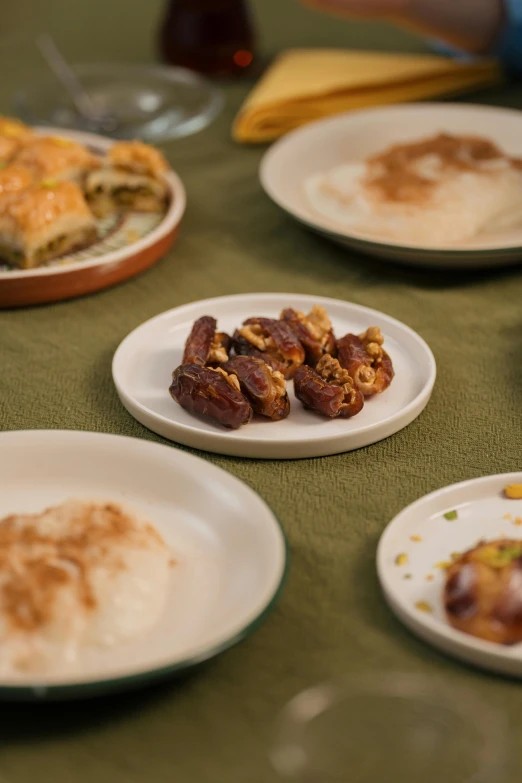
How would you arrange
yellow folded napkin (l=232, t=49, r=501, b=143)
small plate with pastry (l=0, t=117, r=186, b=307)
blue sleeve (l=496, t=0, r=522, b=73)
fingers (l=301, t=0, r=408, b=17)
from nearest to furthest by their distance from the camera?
1. small plate with pastry (l=0, t=117, r=186, b=307)
2. yellow folded napkin (l=232, t=49, r=501, b=143)
3. blue sleeve (l=496, t=0, r=522, b=73)
4. fingers (l=301, t=0, r=408, b=17)

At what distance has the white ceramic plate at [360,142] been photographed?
1.65m

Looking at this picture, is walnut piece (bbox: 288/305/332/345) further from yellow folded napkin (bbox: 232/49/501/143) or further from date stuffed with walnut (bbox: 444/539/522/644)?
yellow folded napkin (bbox: 232/49/501/143)

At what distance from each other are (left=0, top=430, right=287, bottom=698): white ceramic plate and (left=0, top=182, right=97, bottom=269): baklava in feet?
1.90

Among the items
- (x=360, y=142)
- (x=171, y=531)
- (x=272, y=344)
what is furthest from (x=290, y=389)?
(x=360, y=142)

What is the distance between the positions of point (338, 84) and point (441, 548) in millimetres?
1512

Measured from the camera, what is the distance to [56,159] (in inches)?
69.9

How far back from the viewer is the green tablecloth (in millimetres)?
809

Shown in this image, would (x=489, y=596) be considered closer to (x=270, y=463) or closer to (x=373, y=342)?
(x=270, y=463)

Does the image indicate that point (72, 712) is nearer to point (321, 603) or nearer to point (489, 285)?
point (321, 603)

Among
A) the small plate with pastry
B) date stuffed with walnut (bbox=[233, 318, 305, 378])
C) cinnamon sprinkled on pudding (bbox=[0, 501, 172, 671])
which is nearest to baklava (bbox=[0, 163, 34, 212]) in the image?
the small plate with pastry

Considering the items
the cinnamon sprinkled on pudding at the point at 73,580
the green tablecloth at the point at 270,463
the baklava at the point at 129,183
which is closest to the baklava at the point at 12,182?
the baklava at the point at 129,183

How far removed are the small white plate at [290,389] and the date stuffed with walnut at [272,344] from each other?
0.17ft

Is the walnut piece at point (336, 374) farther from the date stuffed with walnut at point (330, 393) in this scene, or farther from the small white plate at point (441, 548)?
the small white plate at point (441, 548)

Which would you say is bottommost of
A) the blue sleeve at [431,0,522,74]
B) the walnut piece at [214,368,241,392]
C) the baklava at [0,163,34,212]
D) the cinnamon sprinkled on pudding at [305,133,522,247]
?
the blue sleeve at [431,0,522,74]
